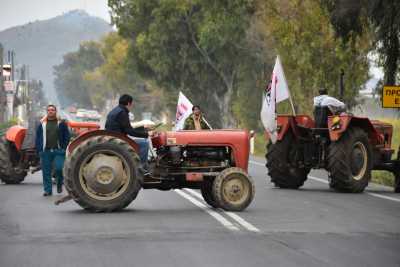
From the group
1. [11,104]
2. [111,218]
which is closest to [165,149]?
[111,218]

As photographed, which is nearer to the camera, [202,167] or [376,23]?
[202,167]

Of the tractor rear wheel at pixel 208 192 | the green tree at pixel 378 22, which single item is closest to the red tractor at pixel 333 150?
the green tree at pixel 378 22

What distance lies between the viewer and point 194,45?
69.6 meters

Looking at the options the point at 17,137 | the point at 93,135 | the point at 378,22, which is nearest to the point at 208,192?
the point at 93,135

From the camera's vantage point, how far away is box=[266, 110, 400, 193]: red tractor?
22062mm

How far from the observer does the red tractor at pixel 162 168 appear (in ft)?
55.5

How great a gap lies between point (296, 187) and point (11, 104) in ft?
358

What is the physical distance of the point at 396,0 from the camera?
2533 centimetres

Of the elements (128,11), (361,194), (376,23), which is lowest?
(361,194)

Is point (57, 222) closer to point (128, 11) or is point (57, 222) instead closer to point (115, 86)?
point (128, 11)

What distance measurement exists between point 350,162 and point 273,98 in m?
2.47

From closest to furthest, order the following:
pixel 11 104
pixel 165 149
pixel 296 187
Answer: pixel 165 149
pixel 296 187
pixel 11 104

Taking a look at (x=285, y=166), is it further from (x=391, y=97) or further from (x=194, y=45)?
(x=194, y=45)

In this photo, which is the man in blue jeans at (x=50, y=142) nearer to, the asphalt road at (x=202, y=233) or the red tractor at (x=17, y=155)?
the asphalt road at (x=202, y=233)
